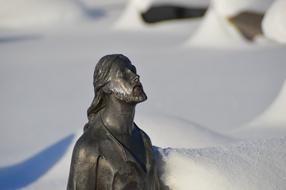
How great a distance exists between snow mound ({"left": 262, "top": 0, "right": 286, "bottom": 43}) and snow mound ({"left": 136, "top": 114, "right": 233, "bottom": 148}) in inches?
145

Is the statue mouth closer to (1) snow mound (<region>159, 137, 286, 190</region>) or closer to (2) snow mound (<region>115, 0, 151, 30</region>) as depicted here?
(1) snow mound (<region>159, 137, 286, 190</region>)

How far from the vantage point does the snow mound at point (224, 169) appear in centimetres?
251

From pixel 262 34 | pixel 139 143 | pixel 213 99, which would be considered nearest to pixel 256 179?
pixel 139 143

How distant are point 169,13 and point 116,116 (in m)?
8.95

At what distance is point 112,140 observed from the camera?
222 cm

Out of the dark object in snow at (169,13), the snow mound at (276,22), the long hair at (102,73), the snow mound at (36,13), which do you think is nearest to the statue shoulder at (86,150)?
the long hair at (102,73)

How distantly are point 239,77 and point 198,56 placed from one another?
1.36 meters

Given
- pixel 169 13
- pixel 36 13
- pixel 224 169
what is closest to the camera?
pixel 224 169

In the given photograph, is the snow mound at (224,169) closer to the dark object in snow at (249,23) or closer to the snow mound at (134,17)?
the dark object in snow at (249,23)

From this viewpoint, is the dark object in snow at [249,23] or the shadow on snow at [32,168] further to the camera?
the dark object in snow at [249,23]

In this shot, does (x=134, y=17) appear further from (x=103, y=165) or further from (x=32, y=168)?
(x=103, y=165)

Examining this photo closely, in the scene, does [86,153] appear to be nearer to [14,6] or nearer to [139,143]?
[139,143]

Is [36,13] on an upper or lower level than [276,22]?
upper

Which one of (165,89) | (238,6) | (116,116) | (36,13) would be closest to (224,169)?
(116,116)
